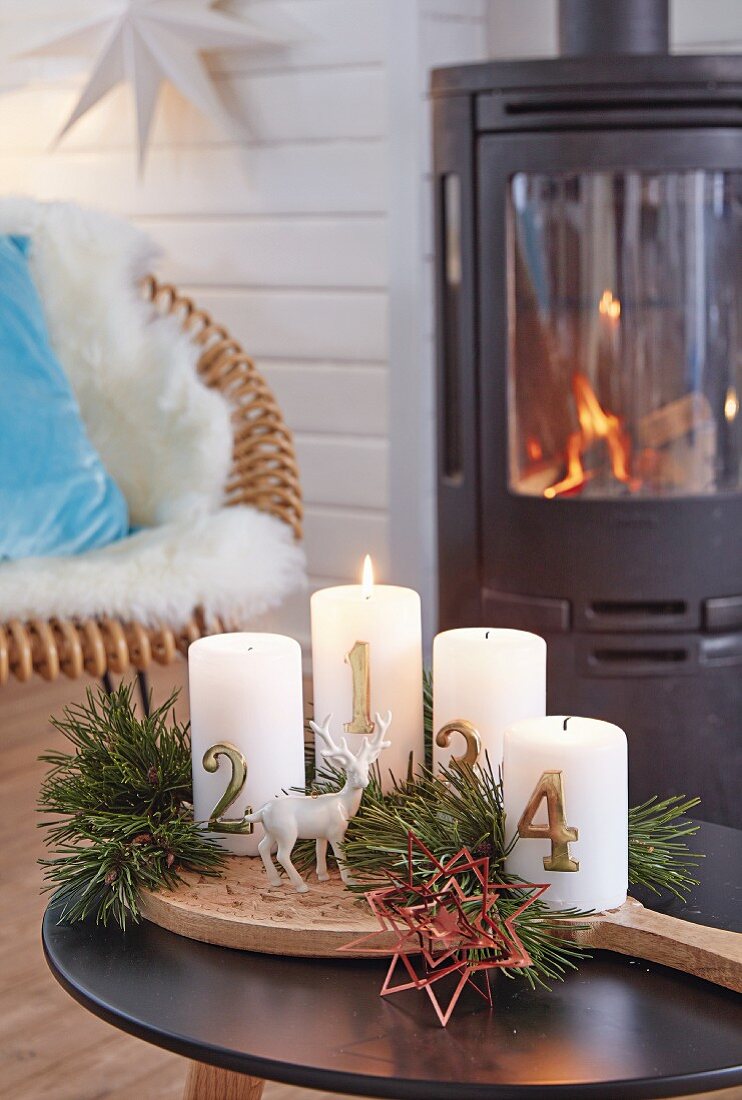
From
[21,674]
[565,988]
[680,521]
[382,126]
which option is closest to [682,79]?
[680,521]

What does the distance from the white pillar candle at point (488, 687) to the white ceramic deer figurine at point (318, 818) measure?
0.07m

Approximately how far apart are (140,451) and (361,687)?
4.18 ft

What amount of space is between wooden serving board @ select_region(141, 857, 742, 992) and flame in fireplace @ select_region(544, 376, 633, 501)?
121 cm

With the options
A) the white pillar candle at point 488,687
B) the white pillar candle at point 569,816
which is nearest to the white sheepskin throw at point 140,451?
the white pillar candle at point 488,687

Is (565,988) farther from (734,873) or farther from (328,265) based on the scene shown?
(328,265)

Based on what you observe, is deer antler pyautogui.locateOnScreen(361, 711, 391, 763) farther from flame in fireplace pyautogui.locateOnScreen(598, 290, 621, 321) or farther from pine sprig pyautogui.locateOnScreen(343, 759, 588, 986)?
flame in fireplace pyautogui.locateOnScreen(598, 290, 621, 321)

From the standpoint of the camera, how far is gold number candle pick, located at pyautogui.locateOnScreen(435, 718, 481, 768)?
832mm

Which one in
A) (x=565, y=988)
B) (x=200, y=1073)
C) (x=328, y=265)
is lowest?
(x=200, y=1073)

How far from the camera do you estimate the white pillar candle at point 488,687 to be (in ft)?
2.78

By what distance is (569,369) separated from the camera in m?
1.94

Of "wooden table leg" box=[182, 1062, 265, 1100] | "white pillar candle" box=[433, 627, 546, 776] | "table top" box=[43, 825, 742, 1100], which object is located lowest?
"wooden table leg" box=[182, 1062, 265, 1100]

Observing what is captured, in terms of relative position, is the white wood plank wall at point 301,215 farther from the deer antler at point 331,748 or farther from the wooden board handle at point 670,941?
the wooden board handle at point 670,941

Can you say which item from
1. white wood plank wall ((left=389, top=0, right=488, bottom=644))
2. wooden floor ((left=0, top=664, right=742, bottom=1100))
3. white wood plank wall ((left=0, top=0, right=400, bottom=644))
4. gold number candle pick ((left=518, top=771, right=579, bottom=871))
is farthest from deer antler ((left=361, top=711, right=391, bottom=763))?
white wood plank wall ((left=0, top=0, right=400, bottom=644))

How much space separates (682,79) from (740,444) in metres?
0.50
